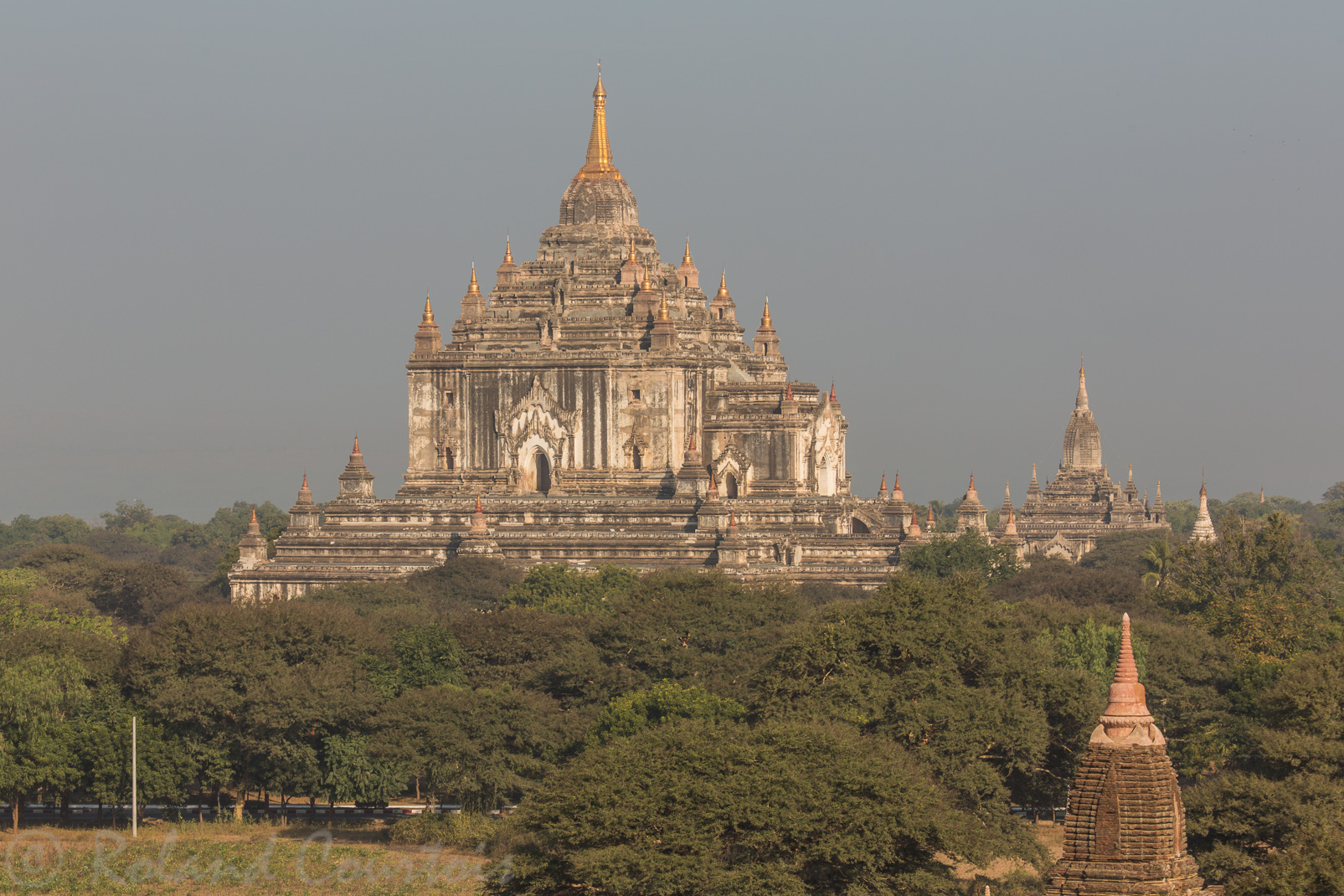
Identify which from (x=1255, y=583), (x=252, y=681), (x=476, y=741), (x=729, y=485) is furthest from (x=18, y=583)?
(x=1255, y=583)

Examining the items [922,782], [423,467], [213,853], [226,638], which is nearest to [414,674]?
[226,638]

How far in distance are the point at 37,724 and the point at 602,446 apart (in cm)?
3756

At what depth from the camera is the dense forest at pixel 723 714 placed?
36.0m

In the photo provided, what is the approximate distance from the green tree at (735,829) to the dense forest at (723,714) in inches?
2.0

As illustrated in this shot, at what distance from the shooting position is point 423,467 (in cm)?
9188

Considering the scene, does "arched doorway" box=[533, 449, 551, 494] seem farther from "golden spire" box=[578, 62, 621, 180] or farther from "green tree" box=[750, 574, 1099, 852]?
"green tree" box=[750, 574, 1099, 852]

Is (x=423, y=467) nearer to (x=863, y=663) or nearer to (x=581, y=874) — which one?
(x=863, y=663)

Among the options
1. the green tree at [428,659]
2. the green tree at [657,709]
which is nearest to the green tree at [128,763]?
the green tree at [428,659]

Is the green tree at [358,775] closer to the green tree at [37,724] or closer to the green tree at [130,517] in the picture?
the green tree at [37,724]

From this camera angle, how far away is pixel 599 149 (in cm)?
9762

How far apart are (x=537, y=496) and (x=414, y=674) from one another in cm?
3035

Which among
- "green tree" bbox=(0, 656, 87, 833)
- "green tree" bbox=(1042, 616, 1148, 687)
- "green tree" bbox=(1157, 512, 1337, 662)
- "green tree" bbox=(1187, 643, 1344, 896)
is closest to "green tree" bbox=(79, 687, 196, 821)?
"green tree" bbox=(0, 656, 87, 833)

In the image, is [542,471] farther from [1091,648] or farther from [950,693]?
[950,693]

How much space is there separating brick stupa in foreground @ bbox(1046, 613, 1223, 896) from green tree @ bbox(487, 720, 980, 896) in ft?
25.1
